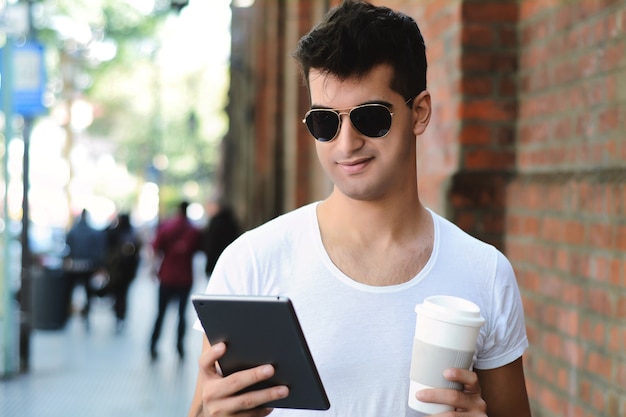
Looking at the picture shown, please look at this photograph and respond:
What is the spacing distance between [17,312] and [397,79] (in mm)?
9642

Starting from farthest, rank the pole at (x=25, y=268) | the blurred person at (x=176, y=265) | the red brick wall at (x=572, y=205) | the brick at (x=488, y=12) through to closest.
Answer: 1. the blurred person at (x=176, y=265)
2. the pole at (x=25, y=268)
3. the brick at (x=488, y=12)
4. the red brick wall at (x=572, y=205)

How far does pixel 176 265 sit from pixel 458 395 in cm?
936

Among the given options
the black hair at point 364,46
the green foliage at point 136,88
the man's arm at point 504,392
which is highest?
the green foliage at point 136,88

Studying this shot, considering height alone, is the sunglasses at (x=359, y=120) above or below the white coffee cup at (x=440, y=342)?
→ above

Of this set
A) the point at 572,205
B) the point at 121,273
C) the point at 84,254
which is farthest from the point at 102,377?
the point at 572,205

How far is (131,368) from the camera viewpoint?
420 inches

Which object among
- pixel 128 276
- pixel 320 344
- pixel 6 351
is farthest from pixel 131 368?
pixel 320 344

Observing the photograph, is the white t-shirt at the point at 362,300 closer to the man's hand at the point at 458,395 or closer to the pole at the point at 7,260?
the man's hand at the point at 458,395

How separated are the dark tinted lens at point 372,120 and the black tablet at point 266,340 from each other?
522 mm

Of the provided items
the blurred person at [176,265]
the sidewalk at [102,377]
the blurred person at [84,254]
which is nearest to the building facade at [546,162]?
the sidewalk at [102,377]

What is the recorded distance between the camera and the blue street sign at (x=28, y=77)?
1062 centimetres

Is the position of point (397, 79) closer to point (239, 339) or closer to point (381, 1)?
point (239, 339)

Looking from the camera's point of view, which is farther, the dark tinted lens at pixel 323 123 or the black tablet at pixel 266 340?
the dark tinted lens at pixel 323 123

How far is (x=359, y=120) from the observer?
2.12 m
